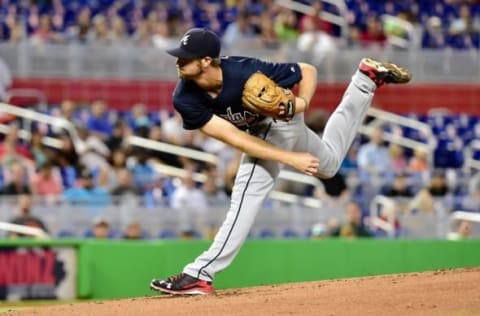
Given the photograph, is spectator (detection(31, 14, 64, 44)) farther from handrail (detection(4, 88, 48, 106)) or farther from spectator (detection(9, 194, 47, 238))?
spectator (detection(9, 194, 47, 238))

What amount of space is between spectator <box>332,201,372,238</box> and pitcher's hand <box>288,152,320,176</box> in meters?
6.35

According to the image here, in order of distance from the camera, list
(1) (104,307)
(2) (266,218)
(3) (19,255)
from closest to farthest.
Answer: (1) (104,307)
(3) (19,255)
(2) (266,218)

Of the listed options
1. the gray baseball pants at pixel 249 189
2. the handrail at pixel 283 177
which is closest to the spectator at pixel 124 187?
the handrail at pixel 283 177

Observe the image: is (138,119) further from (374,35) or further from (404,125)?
Result: (374,35)

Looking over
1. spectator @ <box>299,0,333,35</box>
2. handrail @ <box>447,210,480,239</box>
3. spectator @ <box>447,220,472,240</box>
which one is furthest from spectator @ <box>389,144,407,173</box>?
spectator @ <box>299,0,333,35</box>

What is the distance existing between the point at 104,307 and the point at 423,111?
42.2 feet

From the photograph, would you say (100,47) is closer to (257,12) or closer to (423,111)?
(257,12)

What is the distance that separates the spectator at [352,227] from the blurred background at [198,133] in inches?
0.9

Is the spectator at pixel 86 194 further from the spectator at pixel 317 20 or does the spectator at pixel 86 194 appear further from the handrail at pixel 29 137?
the spectator at pixel 317 20

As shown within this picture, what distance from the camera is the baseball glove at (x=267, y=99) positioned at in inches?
348

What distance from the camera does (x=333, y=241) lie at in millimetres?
14742

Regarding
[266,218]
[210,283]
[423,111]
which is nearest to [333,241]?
[266,218]

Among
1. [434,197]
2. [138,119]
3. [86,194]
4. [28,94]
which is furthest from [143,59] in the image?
[434,197]

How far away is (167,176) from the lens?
55.2 feet
